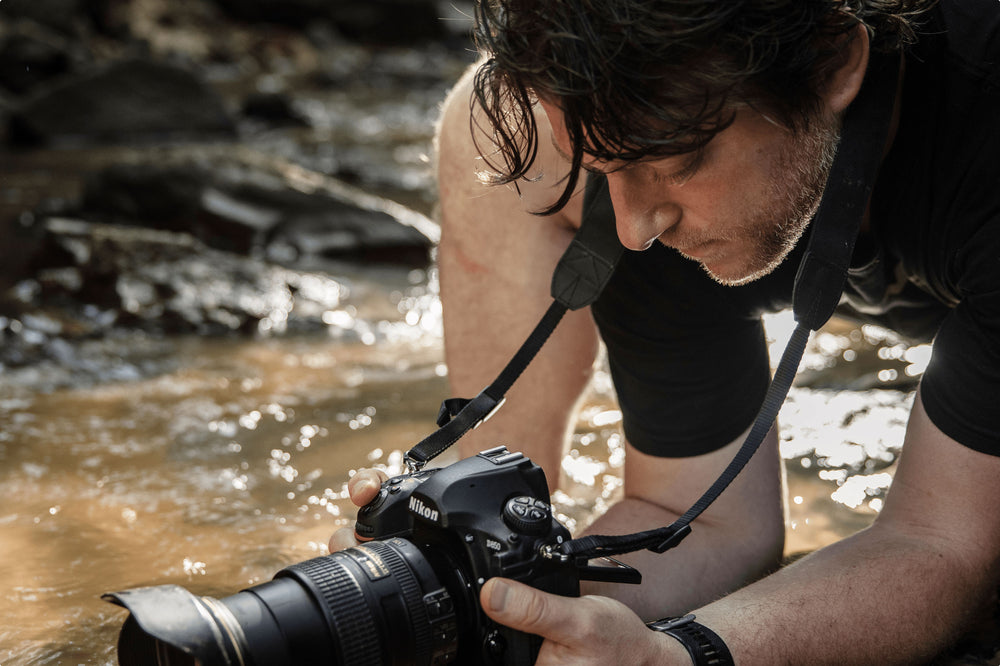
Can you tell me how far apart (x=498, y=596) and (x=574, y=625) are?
3.4 inches

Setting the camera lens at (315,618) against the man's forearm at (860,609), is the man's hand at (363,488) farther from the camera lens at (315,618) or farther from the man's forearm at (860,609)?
the man's forearm at (860,609)

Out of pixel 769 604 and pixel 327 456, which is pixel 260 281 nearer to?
pixel 327 456

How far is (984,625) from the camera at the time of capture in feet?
4.65

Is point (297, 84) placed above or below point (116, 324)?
above

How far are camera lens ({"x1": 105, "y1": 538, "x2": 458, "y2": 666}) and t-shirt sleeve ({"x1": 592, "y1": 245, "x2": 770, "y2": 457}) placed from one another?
57cm

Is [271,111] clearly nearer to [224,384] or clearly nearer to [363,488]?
[224,384]

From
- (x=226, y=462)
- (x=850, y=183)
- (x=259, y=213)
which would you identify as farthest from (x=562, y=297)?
(x=259, y=213)

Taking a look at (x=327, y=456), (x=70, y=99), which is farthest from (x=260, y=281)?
(x=70, y=99)

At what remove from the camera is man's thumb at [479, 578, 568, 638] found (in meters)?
1.04

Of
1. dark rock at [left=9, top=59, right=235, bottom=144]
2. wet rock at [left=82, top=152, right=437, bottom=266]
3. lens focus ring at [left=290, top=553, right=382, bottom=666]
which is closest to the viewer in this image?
lens focus ring at [left=290, top=553, right=382, bottom=666]

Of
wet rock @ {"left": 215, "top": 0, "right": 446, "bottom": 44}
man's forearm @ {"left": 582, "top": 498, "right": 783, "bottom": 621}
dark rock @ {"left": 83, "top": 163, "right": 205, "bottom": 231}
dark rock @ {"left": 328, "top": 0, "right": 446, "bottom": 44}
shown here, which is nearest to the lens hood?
man's forearm @ {"left": 582, "top": 498, "right": 783, "bottom": 621}

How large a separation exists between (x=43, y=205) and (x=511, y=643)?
12.4 feet

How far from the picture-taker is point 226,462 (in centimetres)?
208

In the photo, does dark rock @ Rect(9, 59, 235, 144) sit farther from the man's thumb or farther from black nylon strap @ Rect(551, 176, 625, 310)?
the man's thumb
